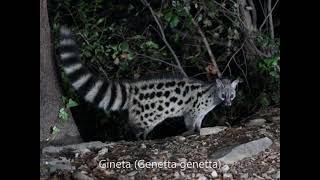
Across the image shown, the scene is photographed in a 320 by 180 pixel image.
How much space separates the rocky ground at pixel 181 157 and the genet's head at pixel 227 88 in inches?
11.0

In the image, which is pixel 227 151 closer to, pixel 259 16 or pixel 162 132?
pixel 162 132

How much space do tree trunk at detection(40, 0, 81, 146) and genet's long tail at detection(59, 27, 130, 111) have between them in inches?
4.4

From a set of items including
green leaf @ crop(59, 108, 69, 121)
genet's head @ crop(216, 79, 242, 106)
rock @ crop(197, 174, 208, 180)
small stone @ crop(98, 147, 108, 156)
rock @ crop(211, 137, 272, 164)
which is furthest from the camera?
genet's head @ crop(216, 79, 242, 106)

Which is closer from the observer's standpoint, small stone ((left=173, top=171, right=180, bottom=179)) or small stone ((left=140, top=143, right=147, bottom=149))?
small stone ((left=173, top=171, right=180, bottom=179))

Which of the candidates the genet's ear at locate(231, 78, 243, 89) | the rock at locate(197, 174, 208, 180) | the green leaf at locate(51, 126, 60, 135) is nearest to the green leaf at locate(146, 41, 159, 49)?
the genet's ear at locate(231, 78, 243, 89)

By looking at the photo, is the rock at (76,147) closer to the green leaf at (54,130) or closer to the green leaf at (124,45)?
the green leaf at (54,130)

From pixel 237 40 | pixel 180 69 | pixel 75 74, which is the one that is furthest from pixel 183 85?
pixel 75 74

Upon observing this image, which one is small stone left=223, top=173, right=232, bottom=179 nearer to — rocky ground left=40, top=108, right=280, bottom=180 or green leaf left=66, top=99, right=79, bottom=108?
rocky ground left=40, top=108, right=280, bottom=180

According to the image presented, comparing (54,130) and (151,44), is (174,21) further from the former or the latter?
(54,130)

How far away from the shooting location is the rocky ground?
4488 millimetres

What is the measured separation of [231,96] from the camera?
16.3 ft

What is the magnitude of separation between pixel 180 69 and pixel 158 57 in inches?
8.7

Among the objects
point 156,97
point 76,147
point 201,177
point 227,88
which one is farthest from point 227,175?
point 76,147

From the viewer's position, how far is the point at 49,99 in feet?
15.5
